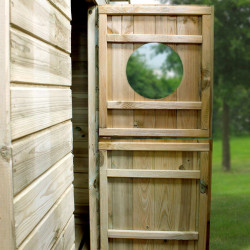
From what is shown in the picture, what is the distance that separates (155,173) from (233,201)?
4081mm

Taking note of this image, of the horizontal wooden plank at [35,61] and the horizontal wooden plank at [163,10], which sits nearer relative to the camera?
the horizontal wooden plank at [35,61]

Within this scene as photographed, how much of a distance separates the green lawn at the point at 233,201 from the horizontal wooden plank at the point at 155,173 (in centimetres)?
185

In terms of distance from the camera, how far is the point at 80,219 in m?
3.17

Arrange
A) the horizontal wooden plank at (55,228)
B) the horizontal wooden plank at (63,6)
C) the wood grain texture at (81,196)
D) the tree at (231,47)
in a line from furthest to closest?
the tree at (231,47)
the wood grain texture at (81,196)
the horizontal wooden plank at (63,6)
the horizontal wooden plank at (55,228)

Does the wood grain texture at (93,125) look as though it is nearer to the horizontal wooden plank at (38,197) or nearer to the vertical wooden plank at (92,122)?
the vertical wooden plank at (92,122)

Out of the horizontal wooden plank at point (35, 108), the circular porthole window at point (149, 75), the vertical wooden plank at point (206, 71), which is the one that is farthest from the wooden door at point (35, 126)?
the circular porthole window at point (149, 75)

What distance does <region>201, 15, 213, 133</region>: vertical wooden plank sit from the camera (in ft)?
7.67

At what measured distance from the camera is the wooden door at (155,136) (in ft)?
7.72

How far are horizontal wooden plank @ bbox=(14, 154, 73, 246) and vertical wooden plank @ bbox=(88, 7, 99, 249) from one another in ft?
3.13

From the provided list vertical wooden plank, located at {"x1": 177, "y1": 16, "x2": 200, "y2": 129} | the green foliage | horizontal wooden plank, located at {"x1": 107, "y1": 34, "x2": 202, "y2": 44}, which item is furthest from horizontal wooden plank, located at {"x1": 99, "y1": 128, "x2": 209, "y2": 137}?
the green foliage

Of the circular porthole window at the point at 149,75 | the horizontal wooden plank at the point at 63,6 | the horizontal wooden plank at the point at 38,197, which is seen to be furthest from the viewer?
the circular porthole window at the point at 149,75

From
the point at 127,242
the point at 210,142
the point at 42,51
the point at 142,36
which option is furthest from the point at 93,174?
the point at 42,51

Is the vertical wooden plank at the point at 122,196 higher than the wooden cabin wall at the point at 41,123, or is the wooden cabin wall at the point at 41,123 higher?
the wooden cabin wall at the point at 41,123

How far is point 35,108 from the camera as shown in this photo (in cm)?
106
